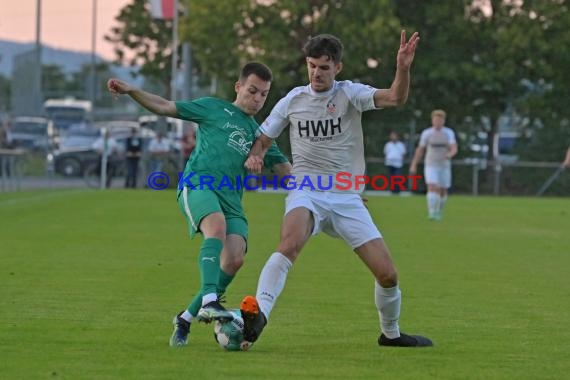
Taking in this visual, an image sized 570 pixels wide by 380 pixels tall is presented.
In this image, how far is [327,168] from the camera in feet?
29.4

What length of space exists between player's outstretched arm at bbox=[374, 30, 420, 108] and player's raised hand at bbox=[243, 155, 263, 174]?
886 millimetres

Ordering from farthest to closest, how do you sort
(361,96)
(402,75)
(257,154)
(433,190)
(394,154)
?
(394,154) → (433,190) → (257,154) → (361,96) → (402,75)

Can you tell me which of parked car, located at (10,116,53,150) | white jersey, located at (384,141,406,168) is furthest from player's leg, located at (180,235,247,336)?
parked car, located at (10,116,53,150)

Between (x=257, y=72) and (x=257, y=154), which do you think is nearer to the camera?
(x=257, y=154)

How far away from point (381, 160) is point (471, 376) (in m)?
39.2

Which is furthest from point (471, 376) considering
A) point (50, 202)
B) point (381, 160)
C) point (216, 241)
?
point (381, 160)

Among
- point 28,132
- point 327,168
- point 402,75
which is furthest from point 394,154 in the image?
point 402,75

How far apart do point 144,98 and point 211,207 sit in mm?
→ 846

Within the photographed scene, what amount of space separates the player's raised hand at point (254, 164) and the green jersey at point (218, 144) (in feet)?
0.73

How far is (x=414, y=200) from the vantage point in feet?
117

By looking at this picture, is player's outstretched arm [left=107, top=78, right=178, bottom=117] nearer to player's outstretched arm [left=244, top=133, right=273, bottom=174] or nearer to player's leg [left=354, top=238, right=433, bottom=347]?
player's outstretched arm [left=244, top=133, right=273, bottom=174]

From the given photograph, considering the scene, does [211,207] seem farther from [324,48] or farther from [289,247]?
[324,48]

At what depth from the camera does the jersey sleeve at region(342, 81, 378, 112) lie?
28.9ft

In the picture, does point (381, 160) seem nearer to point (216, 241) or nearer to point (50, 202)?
point (50, 202)
